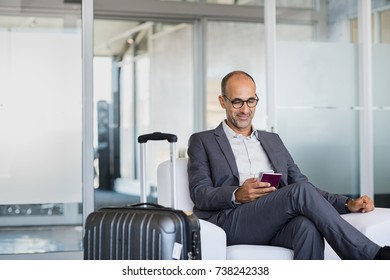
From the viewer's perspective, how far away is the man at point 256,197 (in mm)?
3564

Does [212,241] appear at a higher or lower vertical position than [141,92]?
lower

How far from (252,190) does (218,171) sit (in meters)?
0.34

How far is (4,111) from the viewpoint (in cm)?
599

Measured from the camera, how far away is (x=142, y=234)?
10.4 ft

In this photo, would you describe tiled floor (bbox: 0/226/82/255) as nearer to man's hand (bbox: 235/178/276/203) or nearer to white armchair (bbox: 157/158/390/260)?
white armchair (bbox: 157/158/390/260)

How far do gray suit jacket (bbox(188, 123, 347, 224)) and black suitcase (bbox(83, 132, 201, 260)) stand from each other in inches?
24.6

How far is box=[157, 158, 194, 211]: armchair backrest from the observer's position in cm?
407

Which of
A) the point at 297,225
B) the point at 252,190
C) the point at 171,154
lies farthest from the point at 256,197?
A: the point at 171,154

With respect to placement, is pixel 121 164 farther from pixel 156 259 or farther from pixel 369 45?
pixel 156 259

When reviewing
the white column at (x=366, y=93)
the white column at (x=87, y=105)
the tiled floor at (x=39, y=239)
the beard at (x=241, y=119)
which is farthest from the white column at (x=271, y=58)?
the beard at (x=241, y=119)

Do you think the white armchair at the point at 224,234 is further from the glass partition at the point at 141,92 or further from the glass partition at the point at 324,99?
the glass partition at the point at 141,92

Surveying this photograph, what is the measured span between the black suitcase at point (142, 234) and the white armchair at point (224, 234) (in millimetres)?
251

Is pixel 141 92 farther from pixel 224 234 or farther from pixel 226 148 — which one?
pixel 224 234

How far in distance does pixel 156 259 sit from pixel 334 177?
13.3ft
